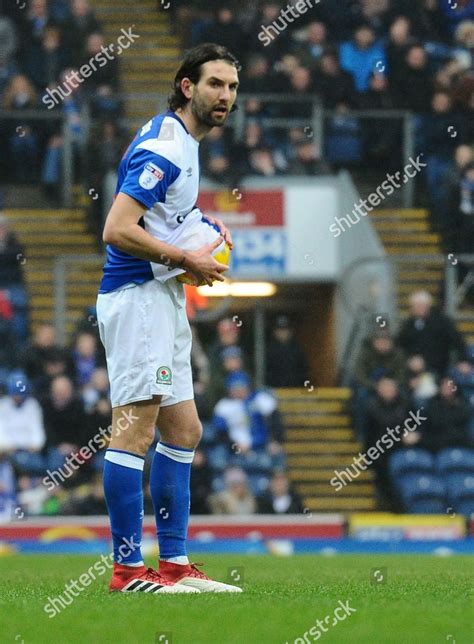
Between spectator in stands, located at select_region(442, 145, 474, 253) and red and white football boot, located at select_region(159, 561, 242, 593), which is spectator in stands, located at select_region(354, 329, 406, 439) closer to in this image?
spectator in stands, located at select_region(442, 145, 474, 253)

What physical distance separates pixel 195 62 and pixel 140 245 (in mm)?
885

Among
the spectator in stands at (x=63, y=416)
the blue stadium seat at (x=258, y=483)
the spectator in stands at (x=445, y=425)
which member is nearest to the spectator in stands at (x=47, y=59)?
the spectator in stands at (x=63, y=416)

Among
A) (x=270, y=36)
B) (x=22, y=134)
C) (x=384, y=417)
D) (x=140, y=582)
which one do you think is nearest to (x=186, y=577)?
(x=140, y=582)

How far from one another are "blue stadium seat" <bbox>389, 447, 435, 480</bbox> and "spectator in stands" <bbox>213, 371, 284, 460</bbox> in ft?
4.25

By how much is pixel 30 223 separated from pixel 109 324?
1401 cm

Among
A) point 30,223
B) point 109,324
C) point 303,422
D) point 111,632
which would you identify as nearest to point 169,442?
point 109,324

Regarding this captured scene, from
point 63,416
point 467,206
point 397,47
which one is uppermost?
point 397,47

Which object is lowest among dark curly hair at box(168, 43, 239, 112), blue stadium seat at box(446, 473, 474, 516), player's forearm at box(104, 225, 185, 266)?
blue stadium seat at box(446, 473, 474, 516)

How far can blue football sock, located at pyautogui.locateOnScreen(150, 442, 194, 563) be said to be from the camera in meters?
6.97

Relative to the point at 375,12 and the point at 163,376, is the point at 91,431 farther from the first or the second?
the point at 163,376

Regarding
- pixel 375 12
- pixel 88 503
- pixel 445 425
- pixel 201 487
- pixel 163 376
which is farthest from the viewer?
pixel 375 12

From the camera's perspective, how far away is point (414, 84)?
2044 centimetres

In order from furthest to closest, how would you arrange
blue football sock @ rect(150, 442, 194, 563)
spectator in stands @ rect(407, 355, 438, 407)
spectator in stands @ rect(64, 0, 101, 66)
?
spectator in stands @ rect(64, 0, 101, 66) < spectator in stands @ rect(407, 355, 438, 407) < blue football sock @ rect(150, 442, 194, 563)

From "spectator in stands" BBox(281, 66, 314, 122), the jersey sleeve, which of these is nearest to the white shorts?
the jersey sleeve
